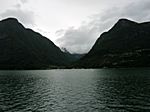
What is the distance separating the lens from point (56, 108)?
189 feet

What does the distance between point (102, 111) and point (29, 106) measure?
74.1ft

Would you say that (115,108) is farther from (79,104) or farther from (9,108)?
(9,108)

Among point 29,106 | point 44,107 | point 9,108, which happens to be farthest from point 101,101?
point 9,108

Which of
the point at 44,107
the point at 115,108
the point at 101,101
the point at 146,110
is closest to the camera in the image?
the point at 146,110

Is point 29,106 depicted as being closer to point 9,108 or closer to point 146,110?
point 9,108

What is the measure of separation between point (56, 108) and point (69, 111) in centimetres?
606

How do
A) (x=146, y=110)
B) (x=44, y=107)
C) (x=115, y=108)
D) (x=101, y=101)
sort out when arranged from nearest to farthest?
(x=146, y=110) → (x=115, y=108) → (x=44, y=107) → (x=101, y=101)

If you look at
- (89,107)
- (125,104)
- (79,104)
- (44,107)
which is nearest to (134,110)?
(125,104)

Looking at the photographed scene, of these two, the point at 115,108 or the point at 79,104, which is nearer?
the point at 115,108

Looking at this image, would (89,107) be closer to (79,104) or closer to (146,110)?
(79,104)

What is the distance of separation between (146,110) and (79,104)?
1925 cm

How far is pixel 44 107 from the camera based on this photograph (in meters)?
59.8

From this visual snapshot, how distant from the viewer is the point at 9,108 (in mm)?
58969

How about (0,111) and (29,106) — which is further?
(29,106)
